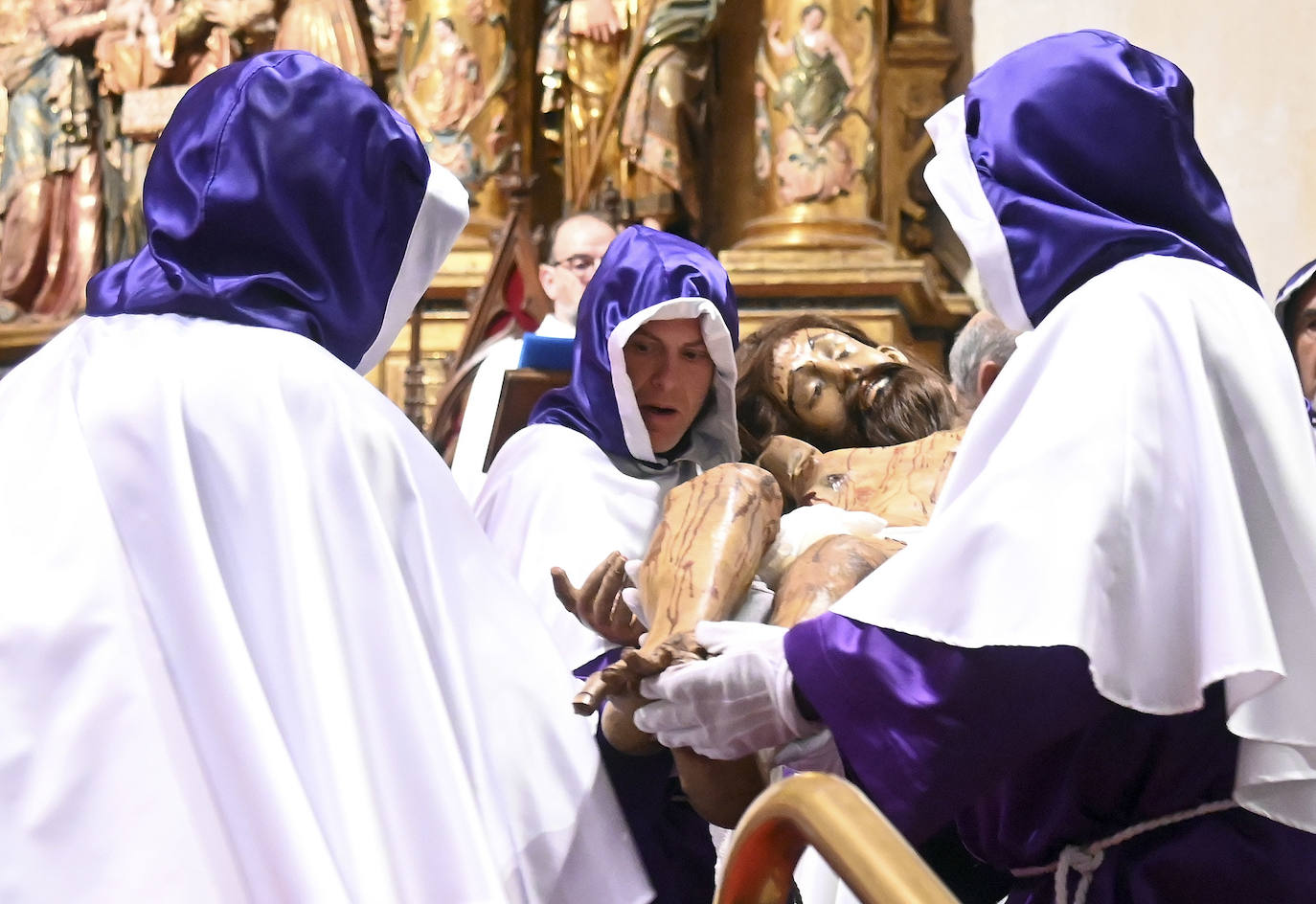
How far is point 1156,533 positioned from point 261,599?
114 centimetres

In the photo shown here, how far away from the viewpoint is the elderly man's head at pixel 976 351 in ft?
12.2

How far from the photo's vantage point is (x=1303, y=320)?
434 cm

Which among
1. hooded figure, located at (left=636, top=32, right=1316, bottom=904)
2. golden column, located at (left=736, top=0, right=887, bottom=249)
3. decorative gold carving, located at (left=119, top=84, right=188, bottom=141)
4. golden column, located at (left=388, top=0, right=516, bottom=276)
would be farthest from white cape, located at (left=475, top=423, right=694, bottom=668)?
decorative gold carving, located at (left=119, top=84, right=188, bottom=141)

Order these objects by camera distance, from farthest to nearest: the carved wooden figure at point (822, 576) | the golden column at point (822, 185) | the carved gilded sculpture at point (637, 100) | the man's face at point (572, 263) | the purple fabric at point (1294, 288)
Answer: the carved gilded sculpture at point (637, 100), the golden column at point (822, 185), the man's face at point (572, 263), the purple fabric at point (1294, 288), the carved wooden figure at point (822, 576)

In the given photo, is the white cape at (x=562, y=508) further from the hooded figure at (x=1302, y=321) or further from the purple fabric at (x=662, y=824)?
the hooded figure at (x=1302, y=321)

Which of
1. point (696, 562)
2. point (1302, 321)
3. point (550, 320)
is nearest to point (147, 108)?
point (550, 320)

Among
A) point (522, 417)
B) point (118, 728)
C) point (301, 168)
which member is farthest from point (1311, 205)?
point (118, 728)

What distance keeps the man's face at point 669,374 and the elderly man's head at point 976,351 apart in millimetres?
573

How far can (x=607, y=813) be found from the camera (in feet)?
7.99

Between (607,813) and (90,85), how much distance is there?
772 cm

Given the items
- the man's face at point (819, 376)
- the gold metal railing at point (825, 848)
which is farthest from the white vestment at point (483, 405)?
the gold metal railing at point (825, 848)

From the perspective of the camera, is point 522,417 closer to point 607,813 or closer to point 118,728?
point 607,813

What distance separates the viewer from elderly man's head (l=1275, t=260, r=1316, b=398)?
4242 mm

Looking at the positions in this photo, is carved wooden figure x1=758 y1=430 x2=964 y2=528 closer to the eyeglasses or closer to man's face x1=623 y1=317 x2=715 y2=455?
man's face x1=623 y1=317 x2=715 y2=455
